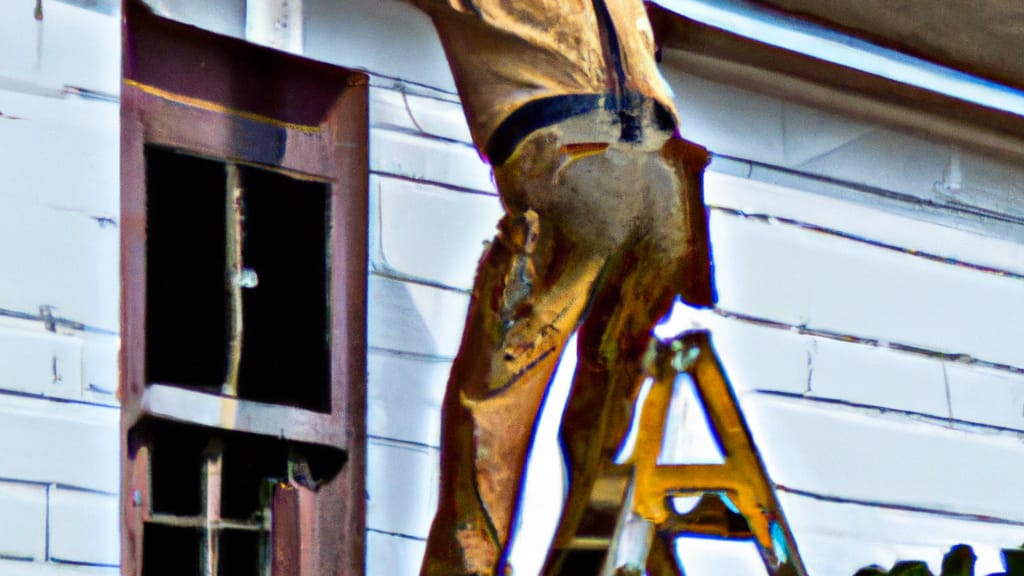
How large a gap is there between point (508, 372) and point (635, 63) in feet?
1.69

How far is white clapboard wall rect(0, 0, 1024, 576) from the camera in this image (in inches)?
152

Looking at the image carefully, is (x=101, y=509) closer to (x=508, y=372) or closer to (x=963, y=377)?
(x=508, y=372)

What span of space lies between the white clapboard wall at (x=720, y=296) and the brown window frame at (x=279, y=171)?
0.03m

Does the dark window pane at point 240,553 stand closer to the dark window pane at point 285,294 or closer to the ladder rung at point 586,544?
the dark window pane at point 285,294

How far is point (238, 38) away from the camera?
13.9ft

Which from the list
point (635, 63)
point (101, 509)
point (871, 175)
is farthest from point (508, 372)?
point (871, 175)

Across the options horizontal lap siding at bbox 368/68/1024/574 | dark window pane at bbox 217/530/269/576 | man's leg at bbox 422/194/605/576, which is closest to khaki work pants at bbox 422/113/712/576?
man's leg at bbox 422/194/605/576

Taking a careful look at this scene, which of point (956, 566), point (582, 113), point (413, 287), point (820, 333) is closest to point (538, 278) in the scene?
point (582, 113)

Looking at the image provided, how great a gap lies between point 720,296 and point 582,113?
1357 millimetres

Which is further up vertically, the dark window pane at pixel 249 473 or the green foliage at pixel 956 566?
the dark window pane at pixel 249 473

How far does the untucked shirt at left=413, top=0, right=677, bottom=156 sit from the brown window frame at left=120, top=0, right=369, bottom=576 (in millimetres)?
704

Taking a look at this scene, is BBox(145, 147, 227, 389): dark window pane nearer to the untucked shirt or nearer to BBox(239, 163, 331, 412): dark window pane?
BBox(239, 163, 331, 412): dark window pane

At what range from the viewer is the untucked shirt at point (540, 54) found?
353 cm

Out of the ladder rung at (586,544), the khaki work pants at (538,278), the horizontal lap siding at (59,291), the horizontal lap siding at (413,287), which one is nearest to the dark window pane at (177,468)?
the horizontal lap siding at (59,291)
